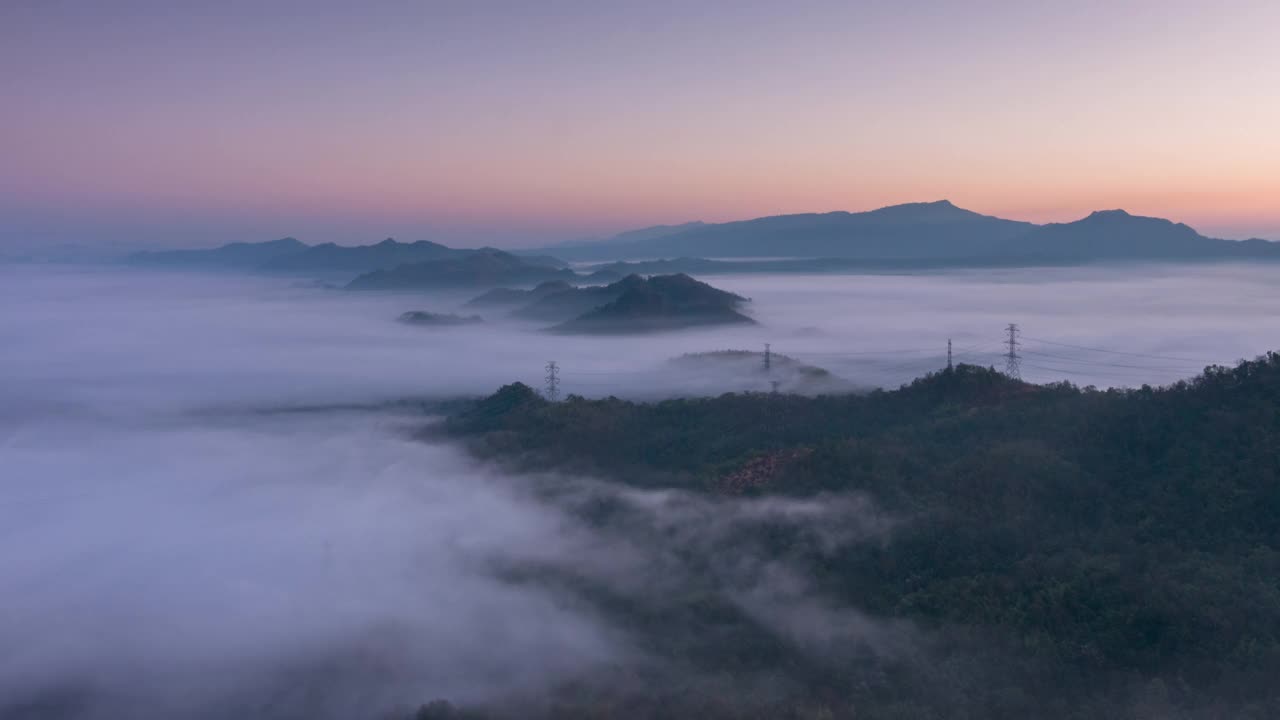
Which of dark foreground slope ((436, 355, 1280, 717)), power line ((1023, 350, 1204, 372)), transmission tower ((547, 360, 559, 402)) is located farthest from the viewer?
power line ((1023, 350, 1204, 372))

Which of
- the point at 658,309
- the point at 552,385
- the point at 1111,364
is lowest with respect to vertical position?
the point at 1111,364

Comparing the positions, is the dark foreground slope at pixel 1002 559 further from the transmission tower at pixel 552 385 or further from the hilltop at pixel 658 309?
the hilltop at pixel 658 309

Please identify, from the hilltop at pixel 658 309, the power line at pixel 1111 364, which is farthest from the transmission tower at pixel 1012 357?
the hilltop at pixel 658 309

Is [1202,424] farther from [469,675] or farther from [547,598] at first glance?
[469,675]

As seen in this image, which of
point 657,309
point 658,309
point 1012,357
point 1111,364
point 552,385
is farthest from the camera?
point 658,309

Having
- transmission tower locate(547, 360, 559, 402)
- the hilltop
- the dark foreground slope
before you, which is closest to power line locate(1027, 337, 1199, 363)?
the hilltop

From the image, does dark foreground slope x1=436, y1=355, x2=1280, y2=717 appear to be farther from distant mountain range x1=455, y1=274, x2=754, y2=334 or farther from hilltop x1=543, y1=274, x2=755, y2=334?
distant mountain range x1=455, y1=274, x2=754, y2=334

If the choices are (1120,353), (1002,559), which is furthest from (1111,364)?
(1002,559)

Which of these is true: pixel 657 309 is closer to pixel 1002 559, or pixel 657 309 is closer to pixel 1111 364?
pixel 1111 364

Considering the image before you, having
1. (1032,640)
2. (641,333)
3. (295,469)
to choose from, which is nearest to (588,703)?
(1032,640)
